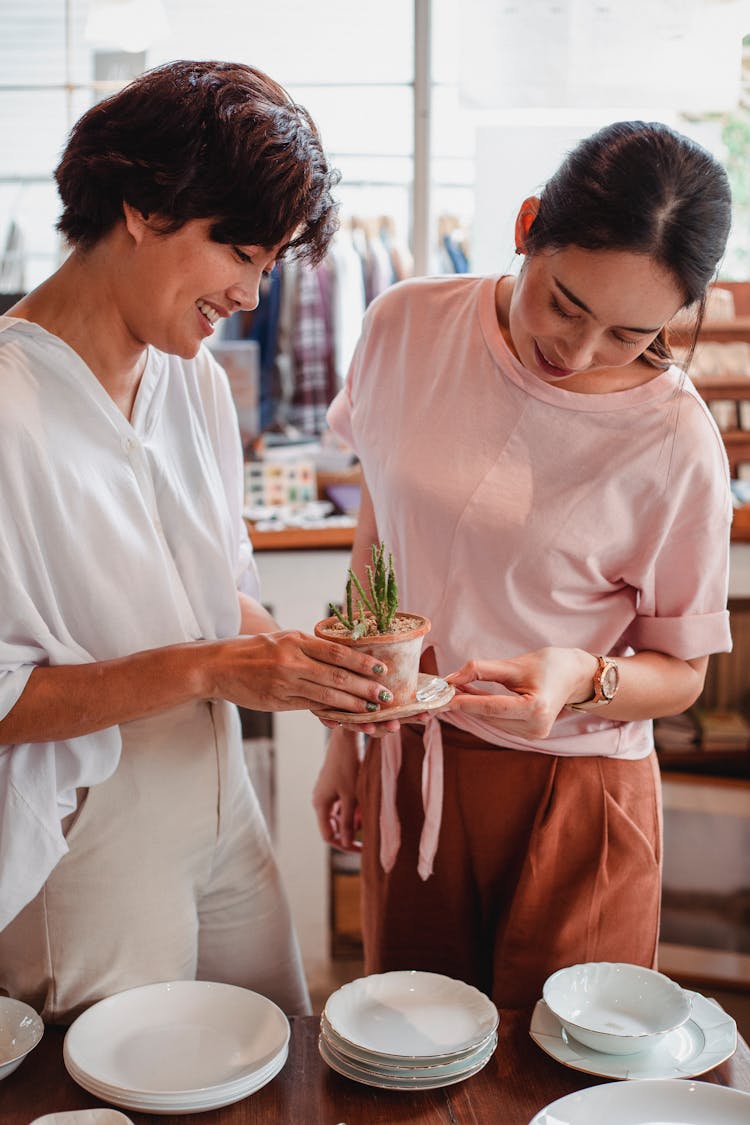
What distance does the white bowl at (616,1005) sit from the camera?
51.4 inches

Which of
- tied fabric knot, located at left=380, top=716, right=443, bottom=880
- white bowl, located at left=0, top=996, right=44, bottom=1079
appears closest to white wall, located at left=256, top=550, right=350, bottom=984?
tied fabric knot, located at left=380, top=716, right=443, bottom=880

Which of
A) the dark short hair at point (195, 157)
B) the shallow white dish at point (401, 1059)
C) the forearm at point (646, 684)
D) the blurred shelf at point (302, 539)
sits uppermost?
the dark short hair at point (195, 157)

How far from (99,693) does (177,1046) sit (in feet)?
1.32

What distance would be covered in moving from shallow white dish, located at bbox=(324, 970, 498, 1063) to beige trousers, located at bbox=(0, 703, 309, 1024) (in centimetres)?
22

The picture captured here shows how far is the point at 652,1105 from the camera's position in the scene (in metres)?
1.22

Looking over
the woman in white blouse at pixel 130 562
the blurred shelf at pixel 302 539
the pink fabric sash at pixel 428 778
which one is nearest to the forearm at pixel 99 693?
the woman in white blouse at pixel 130 562

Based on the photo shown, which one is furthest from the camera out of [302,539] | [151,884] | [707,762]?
[707,762]

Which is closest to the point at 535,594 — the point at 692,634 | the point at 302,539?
the point at 692,634

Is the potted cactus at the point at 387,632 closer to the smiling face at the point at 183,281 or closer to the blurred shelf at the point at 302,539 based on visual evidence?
the smiling face at the point at 183,281

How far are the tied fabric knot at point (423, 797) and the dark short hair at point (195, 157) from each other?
679 millimetres

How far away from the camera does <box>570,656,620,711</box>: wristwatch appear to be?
152 cm

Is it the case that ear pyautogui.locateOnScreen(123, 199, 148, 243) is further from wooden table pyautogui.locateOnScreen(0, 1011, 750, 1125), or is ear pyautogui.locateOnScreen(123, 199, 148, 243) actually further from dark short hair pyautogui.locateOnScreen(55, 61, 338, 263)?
wooden table pyautogui.locateOnScreen(0, 1011, 750, 1125)

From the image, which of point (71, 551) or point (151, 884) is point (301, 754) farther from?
point (71, 551)

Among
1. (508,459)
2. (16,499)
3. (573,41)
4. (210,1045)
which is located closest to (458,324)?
(508,459)
